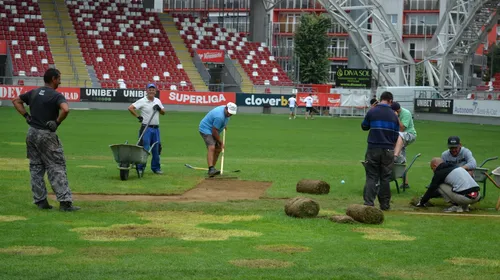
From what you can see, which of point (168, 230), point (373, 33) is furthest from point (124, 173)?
point (373, 33)

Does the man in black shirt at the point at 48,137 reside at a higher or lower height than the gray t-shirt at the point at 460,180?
higher

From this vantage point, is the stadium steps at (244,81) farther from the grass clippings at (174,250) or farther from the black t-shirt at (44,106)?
the grass clippings at (174,250)

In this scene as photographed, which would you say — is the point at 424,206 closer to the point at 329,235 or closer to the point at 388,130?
the point at 388,130

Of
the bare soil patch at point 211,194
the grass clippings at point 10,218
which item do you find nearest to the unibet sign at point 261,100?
the bare soil patch at point 211,194

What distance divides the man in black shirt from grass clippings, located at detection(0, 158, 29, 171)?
6.63 metres

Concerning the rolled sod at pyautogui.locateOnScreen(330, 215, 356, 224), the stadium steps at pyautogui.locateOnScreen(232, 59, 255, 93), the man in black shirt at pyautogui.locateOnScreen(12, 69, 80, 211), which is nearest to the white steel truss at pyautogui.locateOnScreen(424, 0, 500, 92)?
the stadium steps at pyautogui.locateOnScreen(232, 59, 255, 93)

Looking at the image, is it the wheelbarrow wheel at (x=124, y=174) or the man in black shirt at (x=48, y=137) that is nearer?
the man in black shirt at (x=48, y=137)

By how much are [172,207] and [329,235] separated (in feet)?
11.1

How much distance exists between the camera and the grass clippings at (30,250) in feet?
32.5

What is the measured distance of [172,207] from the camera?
46.8ft

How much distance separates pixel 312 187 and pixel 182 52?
53696 millimetres

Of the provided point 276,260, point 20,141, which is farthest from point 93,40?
point 276,260

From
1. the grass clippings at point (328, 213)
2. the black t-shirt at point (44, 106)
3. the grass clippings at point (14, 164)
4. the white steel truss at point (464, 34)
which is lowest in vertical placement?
the grass clippings at point (14, 164)

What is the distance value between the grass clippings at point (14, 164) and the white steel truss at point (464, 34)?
1527 inches
